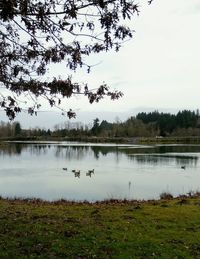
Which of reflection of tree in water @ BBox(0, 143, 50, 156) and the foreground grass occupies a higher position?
the foreground grass

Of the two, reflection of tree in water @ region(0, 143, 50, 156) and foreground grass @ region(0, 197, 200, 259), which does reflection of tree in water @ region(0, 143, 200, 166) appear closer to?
reflection of tree in water @ region(0, 143, 50, 156)

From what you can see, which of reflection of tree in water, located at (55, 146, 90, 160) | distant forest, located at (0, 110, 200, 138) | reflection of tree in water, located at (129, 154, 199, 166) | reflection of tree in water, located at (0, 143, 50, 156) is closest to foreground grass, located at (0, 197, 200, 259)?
reflection of tree in water, located at (129, 154, 199, 166)

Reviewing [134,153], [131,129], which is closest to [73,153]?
[134,153]

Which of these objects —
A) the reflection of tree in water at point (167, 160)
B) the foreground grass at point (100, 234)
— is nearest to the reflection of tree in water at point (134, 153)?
the reflection of tree in water at point (167, 160)

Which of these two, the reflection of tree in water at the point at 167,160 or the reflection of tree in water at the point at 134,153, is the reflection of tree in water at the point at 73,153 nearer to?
the reflection of tree in water at the point at 134,153

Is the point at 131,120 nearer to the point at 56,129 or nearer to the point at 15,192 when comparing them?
the point at 56,129

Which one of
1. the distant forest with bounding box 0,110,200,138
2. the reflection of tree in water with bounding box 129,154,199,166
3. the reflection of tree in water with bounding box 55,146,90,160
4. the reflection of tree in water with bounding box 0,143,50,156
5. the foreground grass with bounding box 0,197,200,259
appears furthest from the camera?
the distant forest with bounding box 0,110,200,138

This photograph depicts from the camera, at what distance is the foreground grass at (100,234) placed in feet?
26.5

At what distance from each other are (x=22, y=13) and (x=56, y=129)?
7244 inches

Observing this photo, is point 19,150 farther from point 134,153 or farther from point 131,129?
point 131,129

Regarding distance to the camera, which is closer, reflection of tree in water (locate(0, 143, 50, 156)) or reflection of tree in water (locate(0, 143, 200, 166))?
reflection of tree in water (locate(0, 143, 200, 166))

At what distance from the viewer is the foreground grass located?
8.09 meters

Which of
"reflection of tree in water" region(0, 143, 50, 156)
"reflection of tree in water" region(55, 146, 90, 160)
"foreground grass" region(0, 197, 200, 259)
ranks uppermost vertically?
"foreground grass" region(0, 197, 200, 259)

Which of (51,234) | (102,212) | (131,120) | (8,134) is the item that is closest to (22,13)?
(51,234)
